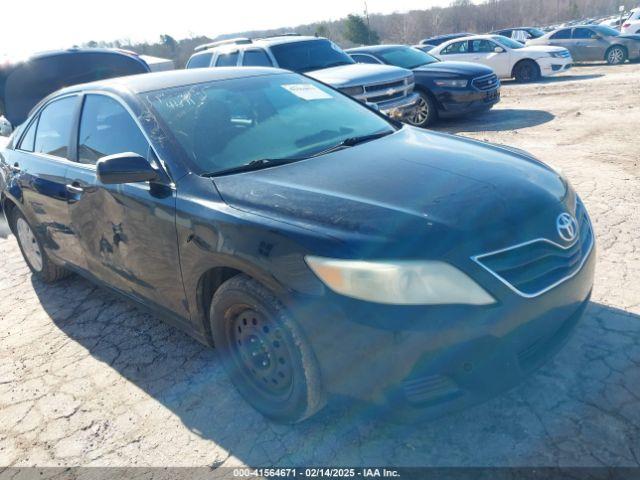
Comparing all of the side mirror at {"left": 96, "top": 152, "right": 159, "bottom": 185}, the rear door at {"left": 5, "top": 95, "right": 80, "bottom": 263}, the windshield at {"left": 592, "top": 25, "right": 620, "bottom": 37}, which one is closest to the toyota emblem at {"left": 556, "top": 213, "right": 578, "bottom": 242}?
the side mirror at {"left": 96, "top": 152, "right": 159, "bottom": 185}

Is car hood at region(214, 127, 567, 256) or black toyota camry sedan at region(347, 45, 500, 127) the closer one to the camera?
car hood at region(214, 127, 567, 256)

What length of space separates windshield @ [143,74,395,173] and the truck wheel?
6144 millimetres

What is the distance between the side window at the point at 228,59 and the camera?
951 cm

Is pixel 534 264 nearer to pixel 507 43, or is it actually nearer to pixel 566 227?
pixel 566 227

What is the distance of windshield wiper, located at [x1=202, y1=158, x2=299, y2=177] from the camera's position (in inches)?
111

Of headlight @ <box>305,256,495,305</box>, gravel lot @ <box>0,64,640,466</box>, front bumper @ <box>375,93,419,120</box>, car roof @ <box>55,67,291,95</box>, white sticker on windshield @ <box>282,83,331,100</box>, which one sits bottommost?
gravel lot @ <box>0,64,640,466</box>

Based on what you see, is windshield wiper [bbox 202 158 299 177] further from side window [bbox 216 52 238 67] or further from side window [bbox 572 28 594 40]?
side window [bbox 572 28 594 40]

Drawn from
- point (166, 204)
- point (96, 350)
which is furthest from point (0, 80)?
point (166, 204)

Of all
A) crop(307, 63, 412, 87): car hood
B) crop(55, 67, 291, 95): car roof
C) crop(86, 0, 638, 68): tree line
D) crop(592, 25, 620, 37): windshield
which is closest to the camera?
crop(55, 67, 291, 95): car roof

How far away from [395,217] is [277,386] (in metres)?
1.03

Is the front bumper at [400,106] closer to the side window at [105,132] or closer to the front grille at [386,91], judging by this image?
the front grille at [386,91]

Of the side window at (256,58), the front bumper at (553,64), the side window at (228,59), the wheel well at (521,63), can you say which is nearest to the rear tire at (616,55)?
the front bumper at (553,64)

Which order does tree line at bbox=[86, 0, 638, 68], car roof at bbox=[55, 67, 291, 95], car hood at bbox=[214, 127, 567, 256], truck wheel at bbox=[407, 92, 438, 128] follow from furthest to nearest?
1. tree line at bbox=[86, 0, 638, 68]
2. truck wheel at bbox=[407, 92, 438, 128]
3. car roof at bbox=[55, 67, 291, 95]
4. car hood at bbox=[214, 127, 567, 256]

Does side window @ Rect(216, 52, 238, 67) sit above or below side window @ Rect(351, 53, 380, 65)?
above
